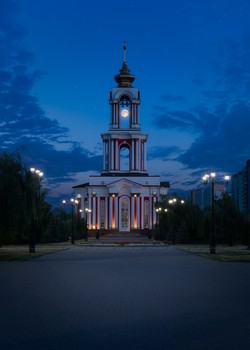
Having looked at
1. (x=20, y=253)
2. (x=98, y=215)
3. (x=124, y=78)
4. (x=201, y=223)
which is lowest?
(x=20, y=253)

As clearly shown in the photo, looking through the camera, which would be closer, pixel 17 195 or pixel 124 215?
pixel 17 195

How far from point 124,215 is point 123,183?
5.17 m

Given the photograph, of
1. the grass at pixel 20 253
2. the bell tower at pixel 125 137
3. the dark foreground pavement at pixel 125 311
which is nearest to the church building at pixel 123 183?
the bell tower at pixel 125 137

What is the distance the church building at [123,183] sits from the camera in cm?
8800

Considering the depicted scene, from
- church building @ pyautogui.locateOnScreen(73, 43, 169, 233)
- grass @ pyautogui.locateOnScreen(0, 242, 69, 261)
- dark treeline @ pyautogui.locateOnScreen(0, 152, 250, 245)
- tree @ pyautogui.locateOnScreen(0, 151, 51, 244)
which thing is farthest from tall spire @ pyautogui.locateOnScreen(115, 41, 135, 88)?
tree @ pyautogui.locateOnScreen(0, 151, 51, 244)

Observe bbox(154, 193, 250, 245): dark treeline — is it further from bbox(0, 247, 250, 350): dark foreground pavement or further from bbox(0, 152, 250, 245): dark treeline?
bbox(0, 247, 250, 350): dark foreground pavement

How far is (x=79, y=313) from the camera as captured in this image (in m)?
9.94

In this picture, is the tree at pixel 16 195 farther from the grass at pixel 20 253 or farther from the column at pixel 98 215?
the column at pixel 98 215

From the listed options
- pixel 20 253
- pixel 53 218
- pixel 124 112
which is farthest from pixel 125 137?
pixel 20 253

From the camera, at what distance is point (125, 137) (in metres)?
91.4

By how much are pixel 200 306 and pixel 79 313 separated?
2393 millimetres

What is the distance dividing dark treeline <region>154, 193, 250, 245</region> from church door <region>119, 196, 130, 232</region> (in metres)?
21.6

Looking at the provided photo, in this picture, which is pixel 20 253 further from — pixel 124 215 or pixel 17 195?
pixel 124 215

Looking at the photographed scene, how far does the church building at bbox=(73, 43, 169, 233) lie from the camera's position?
88000 mm
